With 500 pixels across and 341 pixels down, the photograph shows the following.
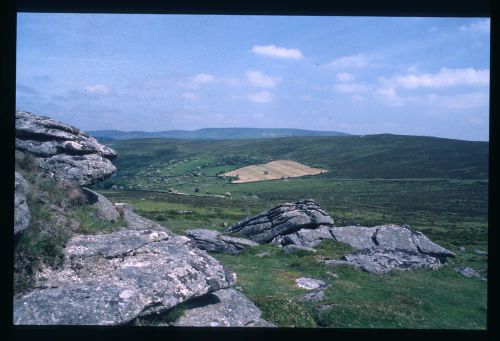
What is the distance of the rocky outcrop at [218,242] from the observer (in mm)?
20741

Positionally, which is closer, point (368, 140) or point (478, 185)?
point (478, 185)

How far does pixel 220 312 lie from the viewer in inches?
429

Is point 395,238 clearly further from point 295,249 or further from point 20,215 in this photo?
point 20,215

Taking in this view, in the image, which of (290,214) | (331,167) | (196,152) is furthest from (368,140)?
(290,214)

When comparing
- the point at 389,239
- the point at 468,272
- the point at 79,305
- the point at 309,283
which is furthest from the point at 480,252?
the point at 79,305

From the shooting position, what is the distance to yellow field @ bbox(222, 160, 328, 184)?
91.4 meters

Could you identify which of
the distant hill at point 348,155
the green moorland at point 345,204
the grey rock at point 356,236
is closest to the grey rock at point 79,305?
the green moorland at point 345,204

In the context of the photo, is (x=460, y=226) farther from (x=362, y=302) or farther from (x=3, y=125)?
(x=3, y=125)

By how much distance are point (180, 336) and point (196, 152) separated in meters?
118

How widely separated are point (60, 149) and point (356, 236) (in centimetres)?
1591

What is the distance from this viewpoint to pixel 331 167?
112688 mm

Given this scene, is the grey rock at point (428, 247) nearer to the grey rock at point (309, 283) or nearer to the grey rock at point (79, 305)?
the grey rock at point (309, 283)

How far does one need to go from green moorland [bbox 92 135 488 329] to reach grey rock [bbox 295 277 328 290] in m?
0.32

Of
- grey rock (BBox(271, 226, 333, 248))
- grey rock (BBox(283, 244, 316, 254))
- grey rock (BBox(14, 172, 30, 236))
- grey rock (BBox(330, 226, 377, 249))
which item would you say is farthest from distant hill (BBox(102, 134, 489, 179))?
grey rock (BBox(14, 172, 30, 236))
